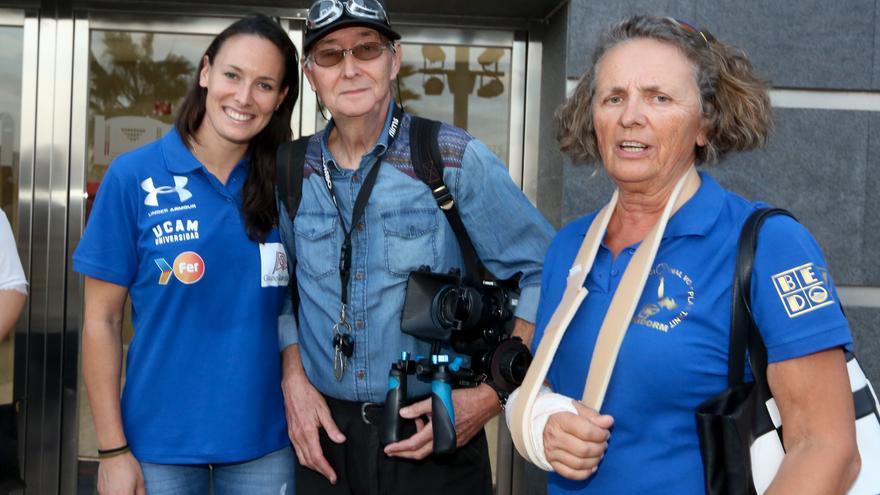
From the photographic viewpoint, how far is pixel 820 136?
383 centimetres

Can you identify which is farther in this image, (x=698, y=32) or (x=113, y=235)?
(x=113, y=235)

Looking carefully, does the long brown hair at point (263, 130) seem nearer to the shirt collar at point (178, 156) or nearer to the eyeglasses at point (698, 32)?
the shirt collar at point (178, 156)

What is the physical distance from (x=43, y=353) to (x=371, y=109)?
2.75 metres

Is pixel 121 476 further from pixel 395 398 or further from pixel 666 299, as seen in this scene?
pixel 666 299

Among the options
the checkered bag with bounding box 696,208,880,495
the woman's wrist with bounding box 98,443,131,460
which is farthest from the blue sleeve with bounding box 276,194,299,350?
the checkered bag with bounding box 696,208,880,495

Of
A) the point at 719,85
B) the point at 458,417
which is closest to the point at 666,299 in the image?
the point at 719,85

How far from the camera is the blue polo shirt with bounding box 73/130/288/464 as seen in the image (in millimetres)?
2469

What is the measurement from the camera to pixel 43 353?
4305mm

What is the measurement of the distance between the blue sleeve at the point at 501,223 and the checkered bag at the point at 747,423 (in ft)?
2.96

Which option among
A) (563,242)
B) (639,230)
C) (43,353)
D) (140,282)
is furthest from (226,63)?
(43,353)

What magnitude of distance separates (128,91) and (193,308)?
2387 mm

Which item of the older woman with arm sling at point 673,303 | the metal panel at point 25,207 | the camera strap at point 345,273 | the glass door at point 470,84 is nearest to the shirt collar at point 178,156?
the camera strap at point 345,273

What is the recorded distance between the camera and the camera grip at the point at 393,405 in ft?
7.42

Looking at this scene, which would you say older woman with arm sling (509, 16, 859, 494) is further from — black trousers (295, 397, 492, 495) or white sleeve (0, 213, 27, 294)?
white sleeve (0, 213, 27, 294)
